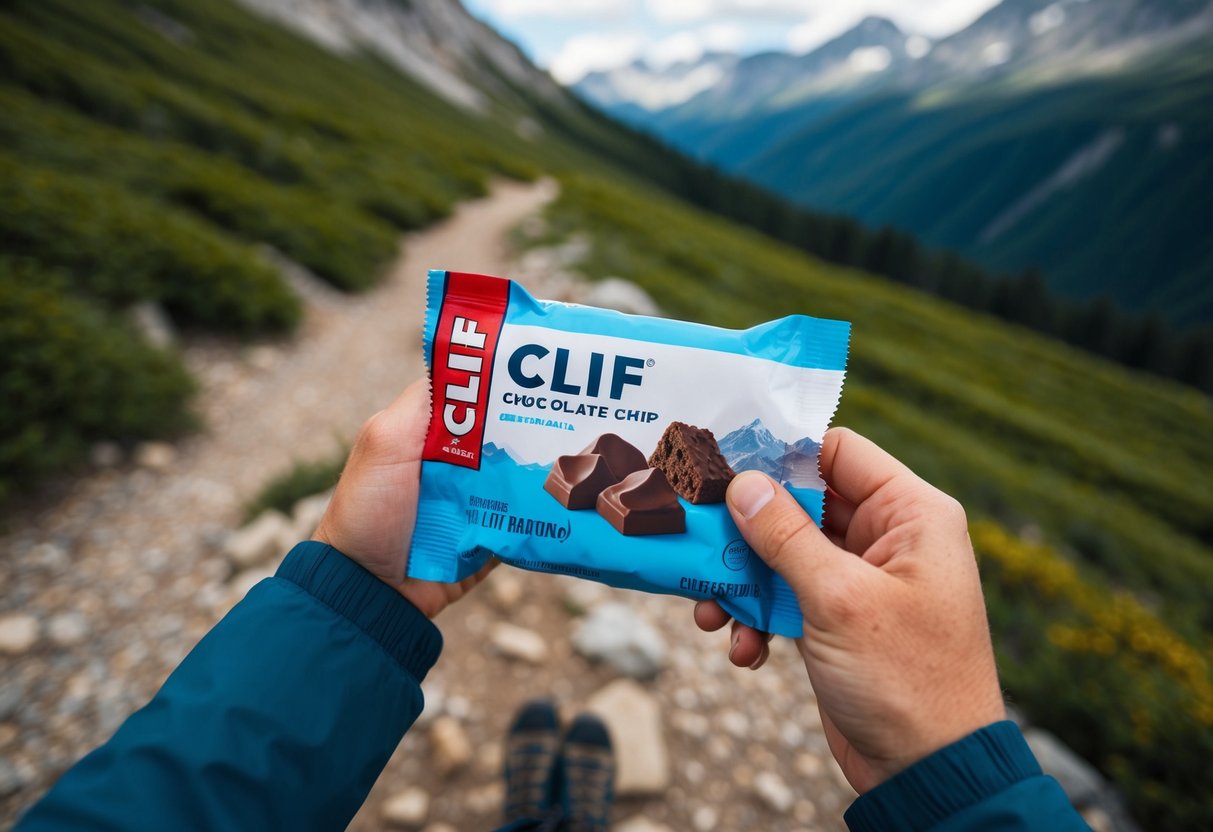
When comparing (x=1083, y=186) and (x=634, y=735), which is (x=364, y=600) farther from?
(x=1083, y=186)

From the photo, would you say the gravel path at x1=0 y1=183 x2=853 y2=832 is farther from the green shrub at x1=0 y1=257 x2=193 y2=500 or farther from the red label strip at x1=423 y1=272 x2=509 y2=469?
the red label strip at x1=423 y1=272 x2=509 y2=469

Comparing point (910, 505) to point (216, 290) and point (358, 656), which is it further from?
point (216, 290)

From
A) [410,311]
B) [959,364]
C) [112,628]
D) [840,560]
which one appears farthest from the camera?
[959,364]

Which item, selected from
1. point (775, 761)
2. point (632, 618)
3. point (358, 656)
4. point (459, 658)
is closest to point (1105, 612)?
point (775, 761)

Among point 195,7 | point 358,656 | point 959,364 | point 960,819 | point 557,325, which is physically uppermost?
point 195,7

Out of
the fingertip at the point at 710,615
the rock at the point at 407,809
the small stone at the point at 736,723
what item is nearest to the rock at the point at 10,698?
the rock at the point at 407,809

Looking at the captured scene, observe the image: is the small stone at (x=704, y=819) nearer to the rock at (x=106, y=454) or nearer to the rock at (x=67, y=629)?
the rock at (x=67, y=629)

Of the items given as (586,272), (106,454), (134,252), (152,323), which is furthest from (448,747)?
(586,272)
